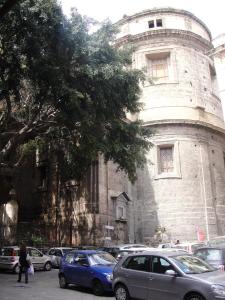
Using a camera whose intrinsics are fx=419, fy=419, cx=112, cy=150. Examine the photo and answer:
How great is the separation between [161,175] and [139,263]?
63.5ft

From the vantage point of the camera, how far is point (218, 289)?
8.95m

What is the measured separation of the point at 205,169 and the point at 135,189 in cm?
536

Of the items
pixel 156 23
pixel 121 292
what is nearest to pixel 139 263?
pixel 121 292

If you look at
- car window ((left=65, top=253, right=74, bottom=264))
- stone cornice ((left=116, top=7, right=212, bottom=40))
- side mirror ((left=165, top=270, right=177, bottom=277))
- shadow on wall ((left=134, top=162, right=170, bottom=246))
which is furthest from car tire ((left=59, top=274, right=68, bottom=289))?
stone cornice ((left=116, top=7, right=212, bottom=40))

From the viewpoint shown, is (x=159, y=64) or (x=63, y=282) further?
(x=159, y=64)

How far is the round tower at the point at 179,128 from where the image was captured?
29531mm

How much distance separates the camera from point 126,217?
29.4m

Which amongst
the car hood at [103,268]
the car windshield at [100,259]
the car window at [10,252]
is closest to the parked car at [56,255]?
the car window at [10,252]

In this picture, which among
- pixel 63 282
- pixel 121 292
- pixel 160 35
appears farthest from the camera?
pixel 160 35

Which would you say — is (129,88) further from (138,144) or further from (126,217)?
(126,217)

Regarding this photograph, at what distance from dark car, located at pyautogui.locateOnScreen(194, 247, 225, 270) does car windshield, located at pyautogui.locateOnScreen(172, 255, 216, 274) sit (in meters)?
3.22

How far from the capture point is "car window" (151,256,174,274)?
10297 millimetres

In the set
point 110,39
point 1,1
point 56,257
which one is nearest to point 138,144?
point 110,39

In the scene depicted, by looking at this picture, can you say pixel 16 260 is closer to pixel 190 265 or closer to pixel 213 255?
pixel 213 255
